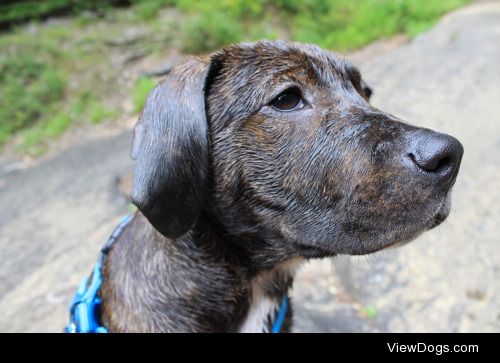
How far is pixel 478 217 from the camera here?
4.58 meters

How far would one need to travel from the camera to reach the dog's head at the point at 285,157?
1915 millimetres

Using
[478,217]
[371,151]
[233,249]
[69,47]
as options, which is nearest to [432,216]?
[371,151]

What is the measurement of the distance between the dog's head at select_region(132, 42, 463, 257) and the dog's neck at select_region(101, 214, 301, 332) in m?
0.14

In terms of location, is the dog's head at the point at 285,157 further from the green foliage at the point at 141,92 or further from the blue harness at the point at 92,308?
the green foliage at the point at 141,92

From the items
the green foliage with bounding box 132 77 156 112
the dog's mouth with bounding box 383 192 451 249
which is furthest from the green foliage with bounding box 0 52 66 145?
the dog's mouth with bounding box 383 192 451 249

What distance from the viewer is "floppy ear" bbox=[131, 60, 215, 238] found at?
198 centimetres

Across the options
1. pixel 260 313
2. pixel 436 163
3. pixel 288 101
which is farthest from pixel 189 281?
pixel 436 163

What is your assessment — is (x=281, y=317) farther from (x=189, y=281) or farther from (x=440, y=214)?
(x=440, y=214)

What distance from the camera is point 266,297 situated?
257cm

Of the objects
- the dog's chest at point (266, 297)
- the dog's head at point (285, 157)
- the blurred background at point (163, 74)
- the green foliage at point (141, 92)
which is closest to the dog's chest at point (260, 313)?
the dog's chest at point (266, 297)

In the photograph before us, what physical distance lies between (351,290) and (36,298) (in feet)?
10.1

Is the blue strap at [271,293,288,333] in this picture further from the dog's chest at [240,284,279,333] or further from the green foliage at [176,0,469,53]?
the green foliage at [176,0,469,53]

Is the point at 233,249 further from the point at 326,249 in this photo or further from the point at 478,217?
the point at 478,217

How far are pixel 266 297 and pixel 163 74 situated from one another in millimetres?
8216
